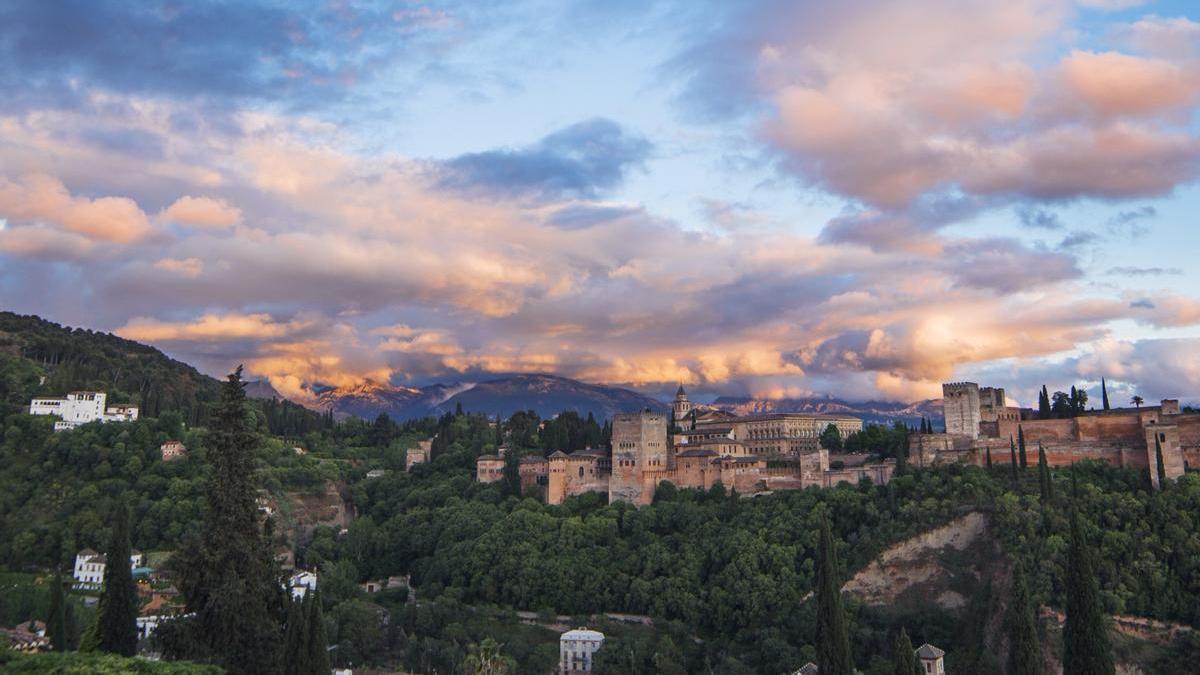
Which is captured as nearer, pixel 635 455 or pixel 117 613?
pixel 117 613

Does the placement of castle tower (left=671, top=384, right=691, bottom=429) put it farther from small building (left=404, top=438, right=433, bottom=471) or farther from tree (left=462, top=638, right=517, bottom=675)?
tree (left=462, top=638, right=517, bottom=675)

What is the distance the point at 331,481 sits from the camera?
249ft

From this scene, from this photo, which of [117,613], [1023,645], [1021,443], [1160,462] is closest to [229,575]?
[117,613]

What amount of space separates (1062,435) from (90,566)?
5911 cm

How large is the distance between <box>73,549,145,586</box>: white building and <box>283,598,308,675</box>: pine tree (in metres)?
38.1

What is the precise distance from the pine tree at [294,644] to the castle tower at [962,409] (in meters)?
44.8

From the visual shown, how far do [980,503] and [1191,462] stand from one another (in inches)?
472

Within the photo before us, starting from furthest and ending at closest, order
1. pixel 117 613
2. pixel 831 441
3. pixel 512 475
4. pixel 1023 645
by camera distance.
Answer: pixel 831 441, pixel 512 475, pixel 1023 645, pixel 117 613

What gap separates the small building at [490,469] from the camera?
6912 cm

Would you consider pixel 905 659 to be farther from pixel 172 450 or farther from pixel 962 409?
pixel 172 450

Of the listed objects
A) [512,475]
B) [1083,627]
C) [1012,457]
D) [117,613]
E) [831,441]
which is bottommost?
[1083,627]

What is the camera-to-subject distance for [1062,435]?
54344mm

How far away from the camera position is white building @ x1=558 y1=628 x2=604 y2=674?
159 ft

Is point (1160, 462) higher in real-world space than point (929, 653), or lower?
higher
